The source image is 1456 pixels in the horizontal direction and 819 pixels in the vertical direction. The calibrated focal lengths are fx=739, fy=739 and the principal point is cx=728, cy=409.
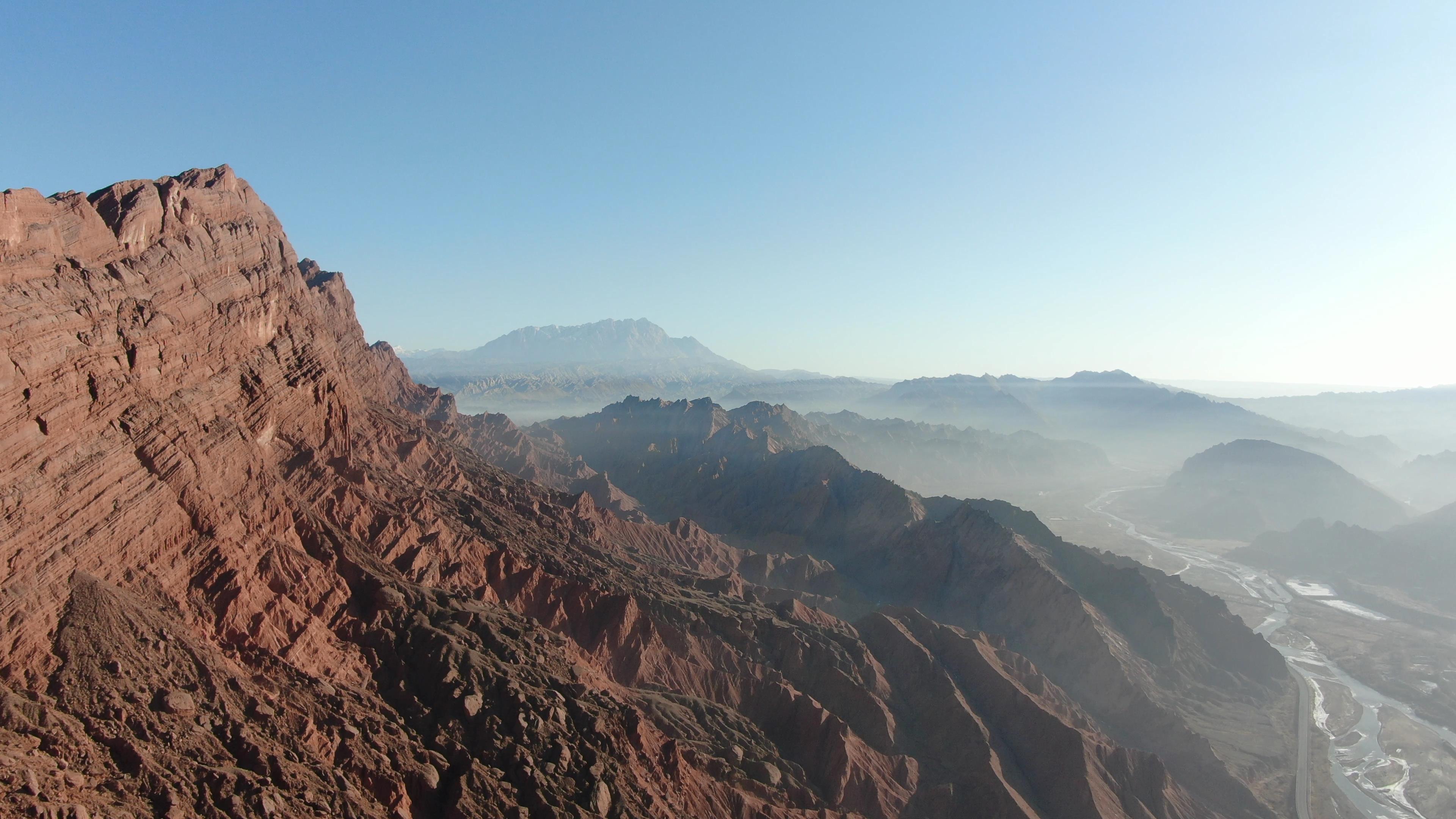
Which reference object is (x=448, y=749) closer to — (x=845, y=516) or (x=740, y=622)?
(x=740, y=622)

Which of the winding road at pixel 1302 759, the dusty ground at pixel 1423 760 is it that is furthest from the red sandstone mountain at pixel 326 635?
the dusty ground at pixel 1423 760

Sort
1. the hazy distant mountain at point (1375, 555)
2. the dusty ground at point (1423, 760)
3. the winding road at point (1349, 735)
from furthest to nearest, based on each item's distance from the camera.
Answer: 1. the hazy distant mountain at point (1375, 555)
2. the dusty ground at point (1423, 760)
3. the winding road at point (1349, 735)

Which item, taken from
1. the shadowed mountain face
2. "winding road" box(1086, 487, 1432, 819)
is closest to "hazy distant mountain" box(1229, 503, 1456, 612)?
"winding road" box(1086, 487, 1432, 819)

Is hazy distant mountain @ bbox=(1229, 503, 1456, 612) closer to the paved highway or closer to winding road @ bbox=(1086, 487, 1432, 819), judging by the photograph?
winding road @ bbox=(1086, 487, 1432, 819)

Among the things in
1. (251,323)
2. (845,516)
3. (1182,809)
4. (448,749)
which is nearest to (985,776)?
(1182,809)

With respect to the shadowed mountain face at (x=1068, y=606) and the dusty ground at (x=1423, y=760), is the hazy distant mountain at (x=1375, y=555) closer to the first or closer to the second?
the dusty ground at (x=1423, y=760)

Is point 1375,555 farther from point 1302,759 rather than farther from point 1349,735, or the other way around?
point 1302,759
